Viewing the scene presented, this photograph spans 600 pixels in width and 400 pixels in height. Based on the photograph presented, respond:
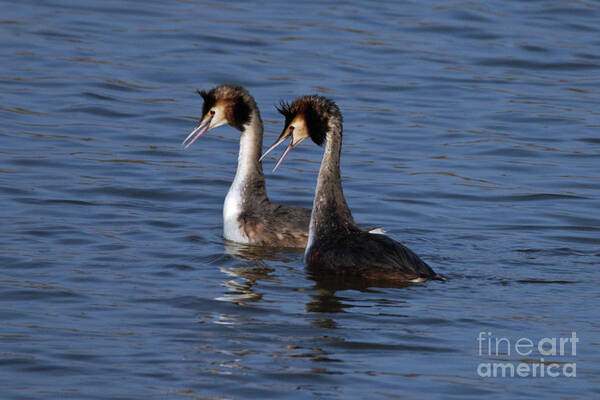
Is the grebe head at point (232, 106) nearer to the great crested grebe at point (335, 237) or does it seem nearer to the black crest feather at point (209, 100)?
the black crest feather at point (209, 100)

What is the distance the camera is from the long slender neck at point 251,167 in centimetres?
1201

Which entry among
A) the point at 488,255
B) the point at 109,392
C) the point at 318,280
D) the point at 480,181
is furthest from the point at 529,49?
the point at 109,392

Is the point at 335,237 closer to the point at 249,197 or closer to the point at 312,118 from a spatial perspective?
the point at 312,118

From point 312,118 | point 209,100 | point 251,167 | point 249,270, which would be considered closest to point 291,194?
point 251,167

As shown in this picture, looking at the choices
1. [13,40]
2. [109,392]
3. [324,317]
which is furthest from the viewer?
[13,40]

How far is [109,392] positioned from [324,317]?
2.12m

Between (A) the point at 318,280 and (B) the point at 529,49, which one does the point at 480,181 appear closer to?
(A) the point at 318,280

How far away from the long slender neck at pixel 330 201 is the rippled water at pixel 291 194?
0.42 m

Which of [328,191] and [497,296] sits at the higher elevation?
[328,191]

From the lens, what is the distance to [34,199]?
12.6 metres

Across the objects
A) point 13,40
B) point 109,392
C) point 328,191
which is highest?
Result: point 13,40

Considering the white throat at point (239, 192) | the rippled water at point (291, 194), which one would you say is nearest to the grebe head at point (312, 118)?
the white throat at point (239, 192)

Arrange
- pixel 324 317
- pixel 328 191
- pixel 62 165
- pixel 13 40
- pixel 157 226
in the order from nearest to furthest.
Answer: pixel 324 317, pixel 328 191, pixel 157 226, pixel 62 165, pixel 13 40

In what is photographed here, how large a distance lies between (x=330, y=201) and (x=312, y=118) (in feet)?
2.61
